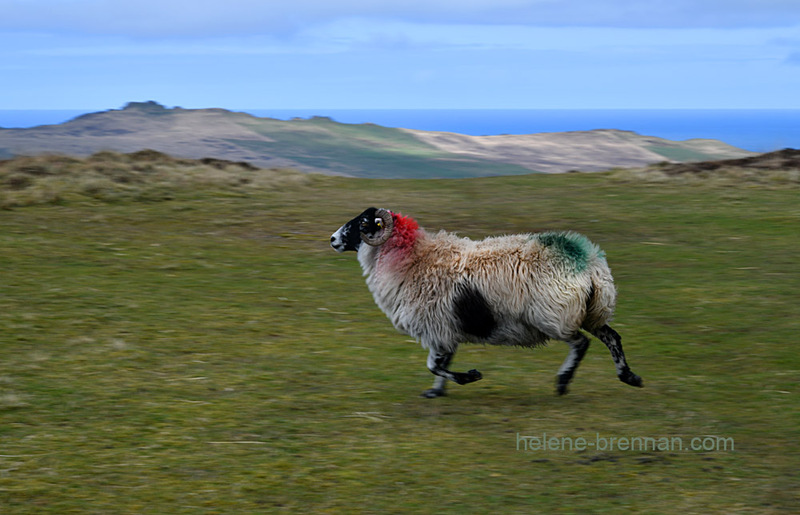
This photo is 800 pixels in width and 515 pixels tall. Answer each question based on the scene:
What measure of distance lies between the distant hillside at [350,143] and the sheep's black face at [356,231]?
26337mm

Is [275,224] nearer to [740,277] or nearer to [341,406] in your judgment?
[740,277]

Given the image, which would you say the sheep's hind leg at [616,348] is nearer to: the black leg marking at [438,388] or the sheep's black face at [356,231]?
the black leg marking at [438,388]

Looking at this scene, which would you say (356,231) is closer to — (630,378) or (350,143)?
(630,378)

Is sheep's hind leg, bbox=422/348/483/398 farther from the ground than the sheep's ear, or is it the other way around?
the sheep's ear

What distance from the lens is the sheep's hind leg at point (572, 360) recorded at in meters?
7.89

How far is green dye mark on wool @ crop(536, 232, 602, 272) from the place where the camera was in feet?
25.6

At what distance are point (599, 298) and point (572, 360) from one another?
0.58 metres

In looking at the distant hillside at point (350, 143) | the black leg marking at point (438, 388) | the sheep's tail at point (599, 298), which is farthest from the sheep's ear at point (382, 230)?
the distant hillside at point (350, 143)

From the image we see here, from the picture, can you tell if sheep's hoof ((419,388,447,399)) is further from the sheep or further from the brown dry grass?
the brown dry grass

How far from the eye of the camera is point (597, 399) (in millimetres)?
7953

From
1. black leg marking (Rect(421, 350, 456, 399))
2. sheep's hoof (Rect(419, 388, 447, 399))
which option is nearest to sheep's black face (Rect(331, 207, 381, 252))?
Result: black leg marking (Rect(421, 350, 456, 399))

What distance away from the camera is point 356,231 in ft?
28.3

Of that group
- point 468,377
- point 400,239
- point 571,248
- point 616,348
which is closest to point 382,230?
point 400,239

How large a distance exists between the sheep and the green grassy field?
49 centimetres
